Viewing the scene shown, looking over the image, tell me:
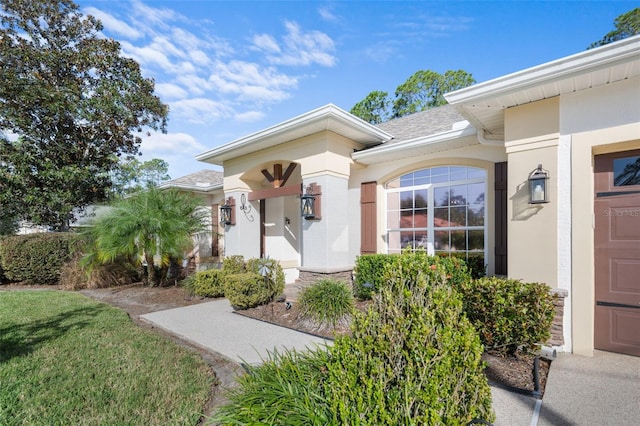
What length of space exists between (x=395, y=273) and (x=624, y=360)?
12.8 ft

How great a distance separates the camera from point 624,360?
12.1 feet

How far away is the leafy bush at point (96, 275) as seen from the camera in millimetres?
9812

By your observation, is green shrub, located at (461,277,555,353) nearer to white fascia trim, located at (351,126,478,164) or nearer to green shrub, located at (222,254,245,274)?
white fascia trim, located at (351,126,478,164)

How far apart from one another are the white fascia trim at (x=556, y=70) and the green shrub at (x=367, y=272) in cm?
346

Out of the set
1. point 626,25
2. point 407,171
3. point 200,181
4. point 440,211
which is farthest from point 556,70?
point 626,25

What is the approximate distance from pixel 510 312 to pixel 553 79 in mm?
3039

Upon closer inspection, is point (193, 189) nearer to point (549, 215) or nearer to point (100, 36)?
point (100, 36)

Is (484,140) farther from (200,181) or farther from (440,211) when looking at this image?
(200,181)

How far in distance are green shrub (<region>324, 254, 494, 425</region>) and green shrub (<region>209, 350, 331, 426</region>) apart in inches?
8.7

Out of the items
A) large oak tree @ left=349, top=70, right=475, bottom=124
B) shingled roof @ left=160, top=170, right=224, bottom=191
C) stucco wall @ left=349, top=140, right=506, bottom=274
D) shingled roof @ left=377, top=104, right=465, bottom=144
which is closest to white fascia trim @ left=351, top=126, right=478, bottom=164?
stucco wall @ left=349, top=140, right=506, bottom=274

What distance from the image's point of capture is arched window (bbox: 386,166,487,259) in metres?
6.06

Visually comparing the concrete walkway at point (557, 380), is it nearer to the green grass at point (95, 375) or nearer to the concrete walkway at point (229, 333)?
the concrete walkway at point (229, 333)

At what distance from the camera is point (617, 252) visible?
12.8 ft

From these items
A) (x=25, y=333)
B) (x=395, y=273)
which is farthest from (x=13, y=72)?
(x=395, y=273)
